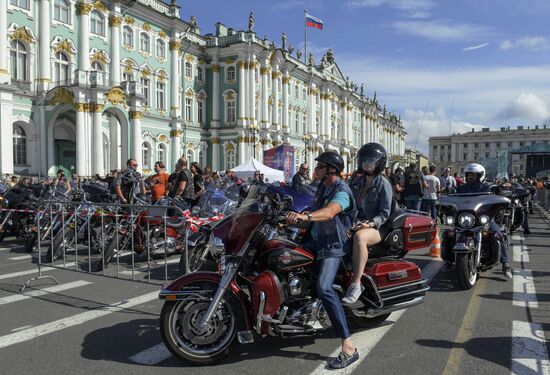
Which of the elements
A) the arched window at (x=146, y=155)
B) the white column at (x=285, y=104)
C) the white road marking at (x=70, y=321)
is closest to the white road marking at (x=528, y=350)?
the white road marking at (x=70, y=321)

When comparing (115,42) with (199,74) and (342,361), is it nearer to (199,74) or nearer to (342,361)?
(199,74)

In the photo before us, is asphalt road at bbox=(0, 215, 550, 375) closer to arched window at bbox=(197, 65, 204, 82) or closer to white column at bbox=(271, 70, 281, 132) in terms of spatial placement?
arched window at bbox=(197, 65, 204, 82)

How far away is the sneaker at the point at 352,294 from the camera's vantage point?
4367 millimetres

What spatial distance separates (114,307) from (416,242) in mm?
3868

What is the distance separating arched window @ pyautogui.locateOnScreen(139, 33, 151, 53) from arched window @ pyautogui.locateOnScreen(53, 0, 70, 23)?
23.5 ft

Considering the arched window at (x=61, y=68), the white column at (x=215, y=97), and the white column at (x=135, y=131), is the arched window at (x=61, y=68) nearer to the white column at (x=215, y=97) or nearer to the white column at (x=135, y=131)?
the white column at (x=135, y=131)

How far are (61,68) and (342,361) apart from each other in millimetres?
29886

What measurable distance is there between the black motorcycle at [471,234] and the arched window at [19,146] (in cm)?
2618

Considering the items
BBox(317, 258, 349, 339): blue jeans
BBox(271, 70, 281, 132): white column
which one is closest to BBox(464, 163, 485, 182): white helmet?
BBox(317, 258, 349, 339): blue jeans

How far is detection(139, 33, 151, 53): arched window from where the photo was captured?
35906mm

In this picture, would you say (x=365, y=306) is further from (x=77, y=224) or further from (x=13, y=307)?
(x=77, y=224)

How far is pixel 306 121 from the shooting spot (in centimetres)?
6066

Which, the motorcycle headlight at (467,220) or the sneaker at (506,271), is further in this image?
the sneaker at (506,271)

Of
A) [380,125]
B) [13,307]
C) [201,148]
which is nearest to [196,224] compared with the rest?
[13,307]
